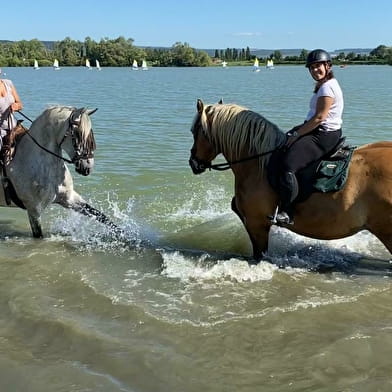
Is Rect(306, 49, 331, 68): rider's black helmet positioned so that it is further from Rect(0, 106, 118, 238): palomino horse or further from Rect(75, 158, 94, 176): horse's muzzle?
Rect(75, 158, 94, 176): horse's muzzle

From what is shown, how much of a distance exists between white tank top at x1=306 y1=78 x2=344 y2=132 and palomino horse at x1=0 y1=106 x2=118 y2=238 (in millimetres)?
3041

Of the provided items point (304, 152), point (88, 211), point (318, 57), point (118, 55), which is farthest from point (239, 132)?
point (118, 55)

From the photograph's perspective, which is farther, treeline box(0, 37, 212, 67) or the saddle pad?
treeline box(0, 37, 212, 67)

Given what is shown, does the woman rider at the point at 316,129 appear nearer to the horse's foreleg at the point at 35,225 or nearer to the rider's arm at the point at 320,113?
the rider's arm at the point at 320,113

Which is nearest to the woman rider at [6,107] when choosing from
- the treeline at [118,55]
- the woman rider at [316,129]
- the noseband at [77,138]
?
the noseband at [77,138]

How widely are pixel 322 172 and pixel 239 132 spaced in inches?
44.4

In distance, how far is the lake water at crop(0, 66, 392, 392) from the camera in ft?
14.5

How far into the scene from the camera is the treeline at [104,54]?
162 m

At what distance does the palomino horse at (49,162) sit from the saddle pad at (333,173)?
3041 mm

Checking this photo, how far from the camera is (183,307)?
572 cm

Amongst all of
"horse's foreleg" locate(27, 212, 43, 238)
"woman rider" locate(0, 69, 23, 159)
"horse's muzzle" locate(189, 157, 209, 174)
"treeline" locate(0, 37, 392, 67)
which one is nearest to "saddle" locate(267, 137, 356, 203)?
"horse's muzzle" locate(189, 157, 209, 174)

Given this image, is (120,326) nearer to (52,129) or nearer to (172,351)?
(172,351)

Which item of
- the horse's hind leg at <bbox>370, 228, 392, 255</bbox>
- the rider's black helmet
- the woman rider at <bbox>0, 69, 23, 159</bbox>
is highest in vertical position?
the rider's black helmet

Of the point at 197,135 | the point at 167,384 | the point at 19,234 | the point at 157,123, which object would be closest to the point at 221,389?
the point at 167,384
